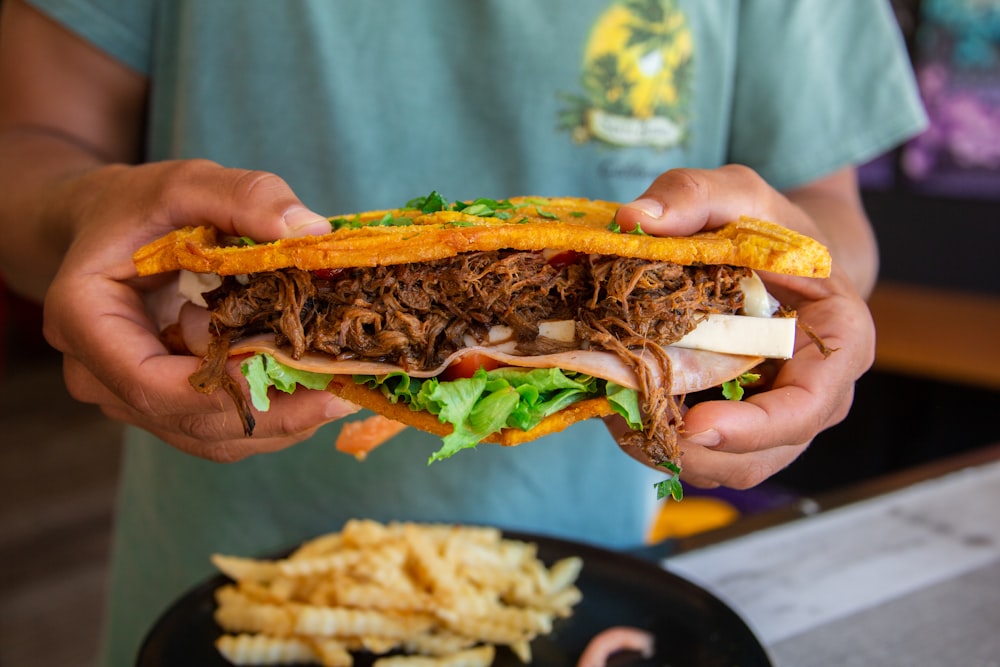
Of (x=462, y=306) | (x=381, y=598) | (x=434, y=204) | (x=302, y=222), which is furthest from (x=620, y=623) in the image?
(x=302, y=222)

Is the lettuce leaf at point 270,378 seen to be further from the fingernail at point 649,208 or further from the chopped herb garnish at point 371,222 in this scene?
the fingernail at point 649,208

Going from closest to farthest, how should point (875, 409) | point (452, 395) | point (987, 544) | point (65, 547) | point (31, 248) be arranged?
1. point (452, 395)
2. point (31, 248)
3. point (987, 544)
4. point (65, 547)
5. point (875, 409)

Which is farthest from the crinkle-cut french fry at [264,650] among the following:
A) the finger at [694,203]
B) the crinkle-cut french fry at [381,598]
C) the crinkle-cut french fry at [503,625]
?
the finger at [694,203]

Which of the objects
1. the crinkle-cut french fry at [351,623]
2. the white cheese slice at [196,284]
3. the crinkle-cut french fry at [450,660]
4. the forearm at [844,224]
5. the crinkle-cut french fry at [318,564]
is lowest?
the crinkle-cut french fry at [450,660]

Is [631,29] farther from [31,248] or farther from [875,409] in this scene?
[875,409]

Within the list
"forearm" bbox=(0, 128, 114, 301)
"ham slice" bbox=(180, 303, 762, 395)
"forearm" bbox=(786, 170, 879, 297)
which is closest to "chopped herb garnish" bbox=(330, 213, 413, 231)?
"ham slice" bbox=(180, 303, 762, 395)

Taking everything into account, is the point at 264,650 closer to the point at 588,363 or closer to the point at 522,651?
the point at 522,651

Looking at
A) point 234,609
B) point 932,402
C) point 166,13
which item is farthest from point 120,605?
point 932,402
